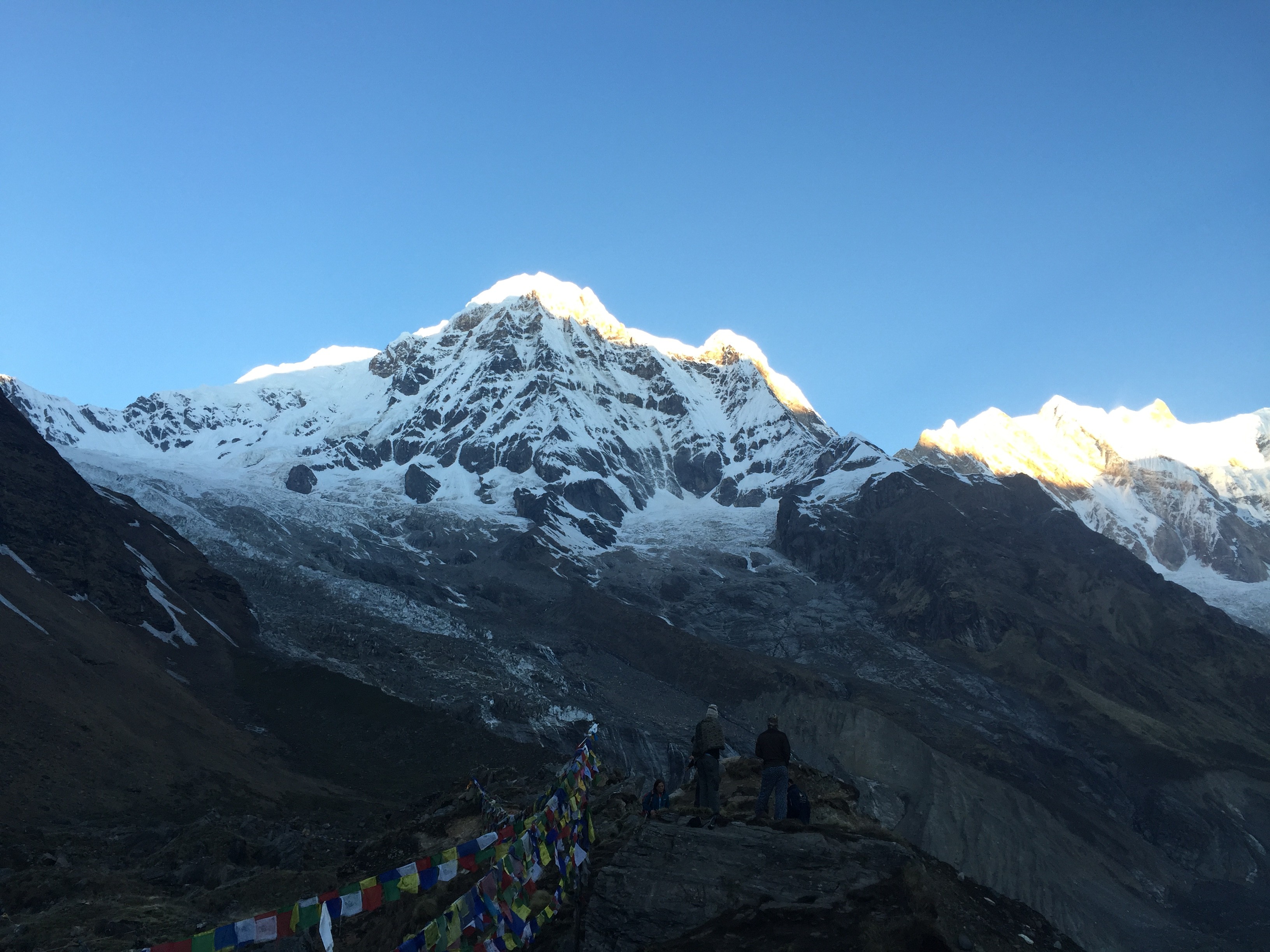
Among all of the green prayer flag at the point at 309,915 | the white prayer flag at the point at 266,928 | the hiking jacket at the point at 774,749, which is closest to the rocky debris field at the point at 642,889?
the hiking jacket at the point at 774,749

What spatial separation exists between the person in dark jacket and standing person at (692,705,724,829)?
1898mm

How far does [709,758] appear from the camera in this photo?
64.3ft

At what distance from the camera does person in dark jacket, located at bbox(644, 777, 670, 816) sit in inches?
858

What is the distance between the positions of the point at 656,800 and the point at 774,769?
4.68m

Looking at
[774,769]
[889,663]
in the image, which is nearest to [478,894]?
[774,769]

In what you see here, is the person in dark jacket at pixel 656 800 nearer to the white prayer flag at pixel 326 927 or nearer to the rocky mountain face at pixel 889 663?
the white prayer flag at pixel 326 927

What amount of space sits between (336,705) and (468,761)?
15.3 metres

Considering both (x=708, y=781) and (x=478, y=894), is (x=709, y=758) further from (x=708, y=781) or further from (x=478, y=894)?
(x=478, y=894)

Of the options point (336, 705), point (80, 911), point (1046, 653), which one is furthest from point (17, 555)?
point (1046, 653)

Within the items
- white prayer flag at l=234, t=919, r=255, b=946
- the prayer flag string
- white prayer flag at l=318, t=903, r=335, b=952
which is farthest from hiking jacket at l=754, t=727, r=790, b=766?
white prayer flag at l=234, t=919, r=255, b=946

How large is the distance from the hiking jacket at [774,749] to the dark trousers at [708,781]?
1.43 m

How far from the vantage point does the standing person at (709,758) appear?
19.3 meters

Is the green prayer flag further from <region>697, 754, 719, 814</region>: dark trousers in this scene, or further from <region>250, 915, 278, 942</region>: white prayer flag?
<region>697, 754, 719, 814</region>: dark trousers

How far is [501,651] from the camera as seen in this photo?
108 m
